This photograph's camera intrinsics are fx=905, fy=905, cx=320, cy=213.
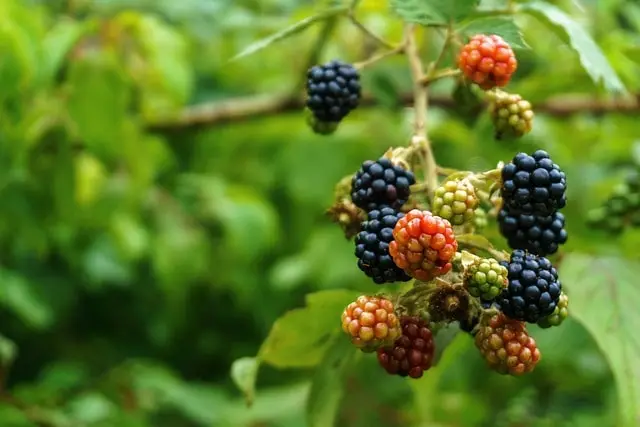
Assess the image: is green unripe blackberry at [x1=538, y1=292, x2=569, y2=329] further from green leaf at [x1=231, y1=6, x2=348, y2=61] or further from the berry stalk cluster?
green leaf at [x1=231, y1=6, x2=348, y2=61]

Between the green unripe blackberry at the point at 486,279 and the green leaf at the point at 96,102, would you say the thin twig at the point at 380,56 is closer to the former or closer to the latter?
the green unripe blackberry at the point at 486,279

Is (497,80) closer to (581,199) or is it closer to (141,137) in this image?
(141,137)

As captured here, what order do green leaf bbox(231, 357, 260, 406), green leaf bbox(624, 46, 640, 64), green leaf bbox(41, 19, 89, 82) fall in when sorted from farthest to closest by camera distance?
green leaf bbox(41, 19, 89, 82), green leaf bbox(624, 46, 640, 64), green leaf bbox(231, 357, 260, 406)

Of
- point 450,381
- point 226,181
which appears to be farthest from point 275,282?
point 450,381

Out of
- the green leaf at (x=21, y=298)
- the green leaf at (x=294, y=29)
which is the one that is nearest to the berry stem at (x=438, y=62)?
the green leaf at (x=294, y=29)

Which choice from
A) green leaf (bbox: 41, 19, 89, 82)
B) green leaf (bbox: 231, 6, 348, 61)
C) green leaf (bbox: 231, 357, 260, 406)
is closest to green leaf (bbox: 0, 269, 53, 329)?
green leaf (bbox: 41, 19, 89, 82)

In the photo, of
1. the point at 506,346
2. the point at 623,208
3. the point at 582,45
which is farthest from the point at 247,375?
the point at 623,208

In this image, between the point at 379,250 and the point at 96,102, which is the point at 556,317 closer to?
the point at 379,250
